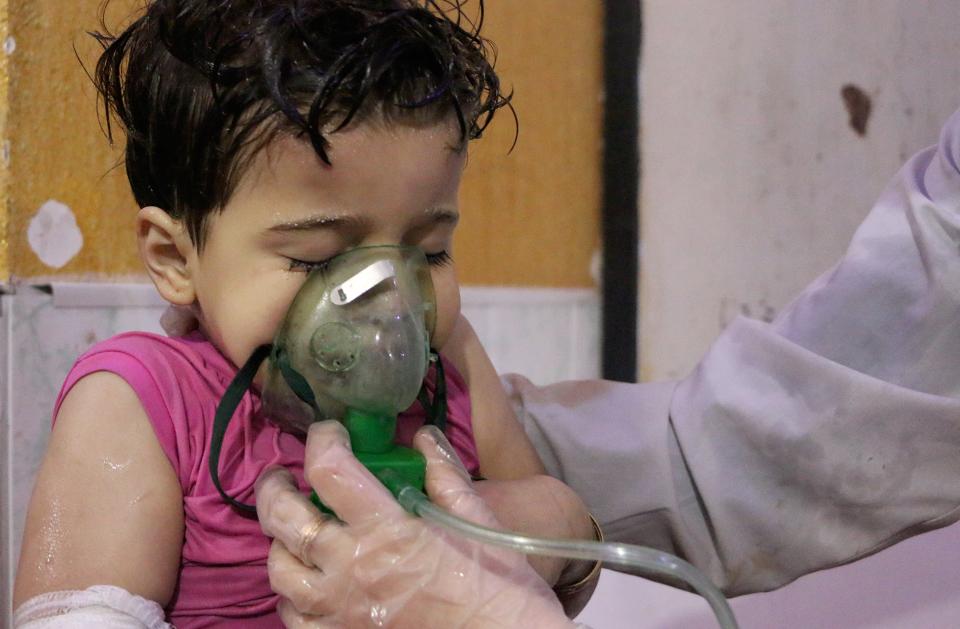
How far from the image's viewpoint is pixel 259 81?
632mm

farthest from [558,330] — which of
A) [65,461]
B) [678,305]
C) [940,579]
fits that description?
[65,461]

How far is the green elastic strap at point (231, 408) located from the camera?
643 millimetres

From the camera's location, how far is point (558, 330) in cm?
158

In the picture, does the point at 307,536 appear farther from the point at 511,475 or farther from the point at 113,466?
the point at 511,475

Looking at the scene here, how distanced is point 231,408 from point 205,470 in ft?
0.15

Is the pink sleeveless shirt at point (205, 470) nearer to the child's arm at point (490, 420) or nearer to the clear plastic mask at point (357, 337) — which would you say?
the clear plastic mask at point (357, 337)

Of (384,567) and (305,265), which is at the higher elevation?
(305,265)

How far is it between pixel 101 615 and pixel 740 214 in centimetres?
120

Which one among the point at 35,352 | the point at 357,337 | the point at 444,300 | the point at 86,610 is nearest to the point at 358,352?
the point at 357,337

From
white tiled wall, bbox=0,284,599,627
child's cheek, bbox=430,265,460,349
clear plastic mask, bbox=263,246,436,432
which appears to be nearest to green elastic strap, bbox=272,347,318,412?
clear plastic mask, bbox=263,246,436,432

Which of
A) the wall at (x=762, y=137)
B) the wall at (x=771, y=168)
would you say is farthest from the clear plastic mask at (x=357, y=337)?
the wall at (x=762, y=137)

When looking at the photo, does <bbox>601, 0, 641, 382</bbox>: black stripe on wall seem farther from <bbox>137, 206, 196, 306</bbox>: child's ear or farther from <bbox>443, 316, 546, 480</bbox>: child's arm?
<bbox>137, 206, 196, 306</bbox>: child's ear

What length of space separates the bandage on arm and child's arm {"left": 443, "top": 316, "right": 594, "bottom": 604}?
0.24 m

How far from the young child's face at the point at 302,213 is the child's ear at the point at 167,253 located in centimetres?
3
